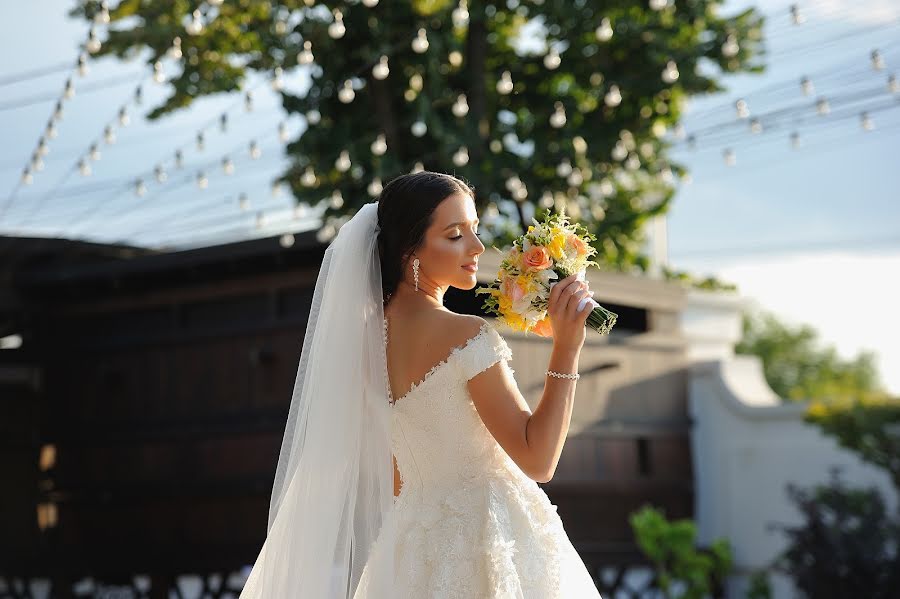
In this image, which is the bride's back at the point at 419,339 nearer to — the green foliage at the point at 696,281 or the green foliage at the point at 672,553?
the green foliage at the point at 672,553

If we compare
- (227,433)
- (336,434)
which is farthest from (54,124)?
(336,434)

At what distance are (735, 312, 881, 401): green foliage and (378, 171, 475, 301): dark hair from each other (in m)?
43.9

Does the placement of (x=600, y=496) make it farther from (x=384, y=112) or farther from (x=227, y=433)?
Result: (x=384, y=112)

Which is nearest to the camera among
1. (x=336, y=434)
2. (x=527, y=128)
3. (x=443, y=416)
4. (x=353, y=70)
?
(x=443, y=416)

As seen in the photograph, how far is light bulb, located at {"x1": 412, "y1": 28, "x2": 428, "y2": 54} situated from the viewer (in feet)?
31.9

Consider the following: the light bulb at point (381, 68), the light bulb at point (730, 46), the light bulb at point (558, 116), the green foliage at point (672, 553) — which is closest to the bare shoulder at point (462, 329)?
the green foliage at point (672, 553)

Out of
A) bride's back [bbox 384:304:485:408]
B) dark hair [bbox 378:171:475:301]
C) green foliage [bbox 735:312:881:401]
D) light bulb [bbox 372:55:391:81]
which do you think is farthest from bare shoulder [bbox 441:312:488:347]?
green foliage [bbox 735:312:881:401]

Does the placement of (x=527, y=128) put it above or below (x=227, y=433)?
above

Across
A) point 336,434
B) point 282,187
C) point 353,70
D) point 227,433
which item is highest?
point 353,70

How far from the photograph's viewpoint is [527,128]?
38.0ft

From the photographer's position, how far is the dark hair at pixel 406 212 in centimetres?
293

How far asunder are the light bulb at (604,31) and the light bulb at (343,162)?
97.2 inches

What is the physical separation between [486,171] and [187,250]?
10.6ft

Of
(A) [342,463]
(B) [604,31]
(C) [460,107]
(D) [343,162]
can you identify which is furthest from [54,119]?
(A) [342,463]
